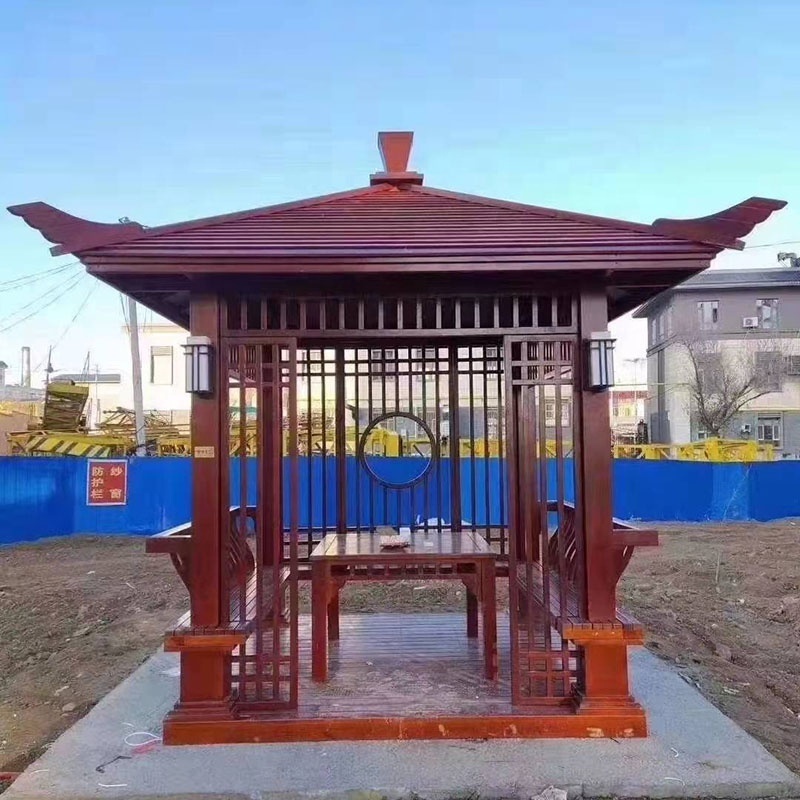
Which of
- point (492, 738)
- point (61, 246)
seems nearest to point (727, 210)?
point (492, 738)

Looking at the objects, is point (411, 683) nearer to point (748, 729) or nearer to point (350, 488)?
point (748, 729)

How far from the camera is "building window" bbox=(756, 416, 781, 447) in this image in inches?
1268

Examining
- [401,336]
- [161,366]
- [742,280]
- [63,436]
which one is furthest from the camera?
[161,366]

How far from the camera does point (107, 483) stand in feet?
44.8

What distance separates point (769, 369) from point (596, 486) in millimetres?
30834

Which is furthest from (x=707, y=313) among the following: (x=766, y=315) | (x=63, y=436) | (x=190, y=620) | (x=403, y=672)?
(x=190, y=620)

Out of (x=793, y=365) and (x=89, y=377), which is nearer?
(x=793, y=365)

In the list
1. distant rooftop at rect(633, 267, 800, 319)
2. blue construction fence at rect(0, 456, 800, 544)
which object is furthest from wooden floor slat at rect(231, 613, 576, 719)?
distant rooftop at rect(633, 267, 800, 319)

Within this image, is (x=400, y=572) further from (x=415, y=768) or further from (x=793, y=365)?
(x=793, y=365)

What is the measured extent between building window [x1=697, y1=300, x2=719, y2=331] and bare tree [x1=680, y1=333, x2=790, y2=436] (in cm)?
144

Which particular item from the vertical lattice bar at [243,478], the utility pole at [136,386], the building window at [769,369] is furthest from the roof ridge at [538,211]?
the building window at [769,369]

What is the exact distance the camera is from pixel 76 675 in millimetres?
5836

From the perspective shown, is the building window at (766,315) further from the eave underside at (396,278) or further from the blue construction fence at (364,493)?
the eave underside at (396,278)

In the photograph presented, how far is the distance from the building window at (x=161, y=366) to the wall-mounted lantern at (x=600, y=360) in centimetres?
3571
